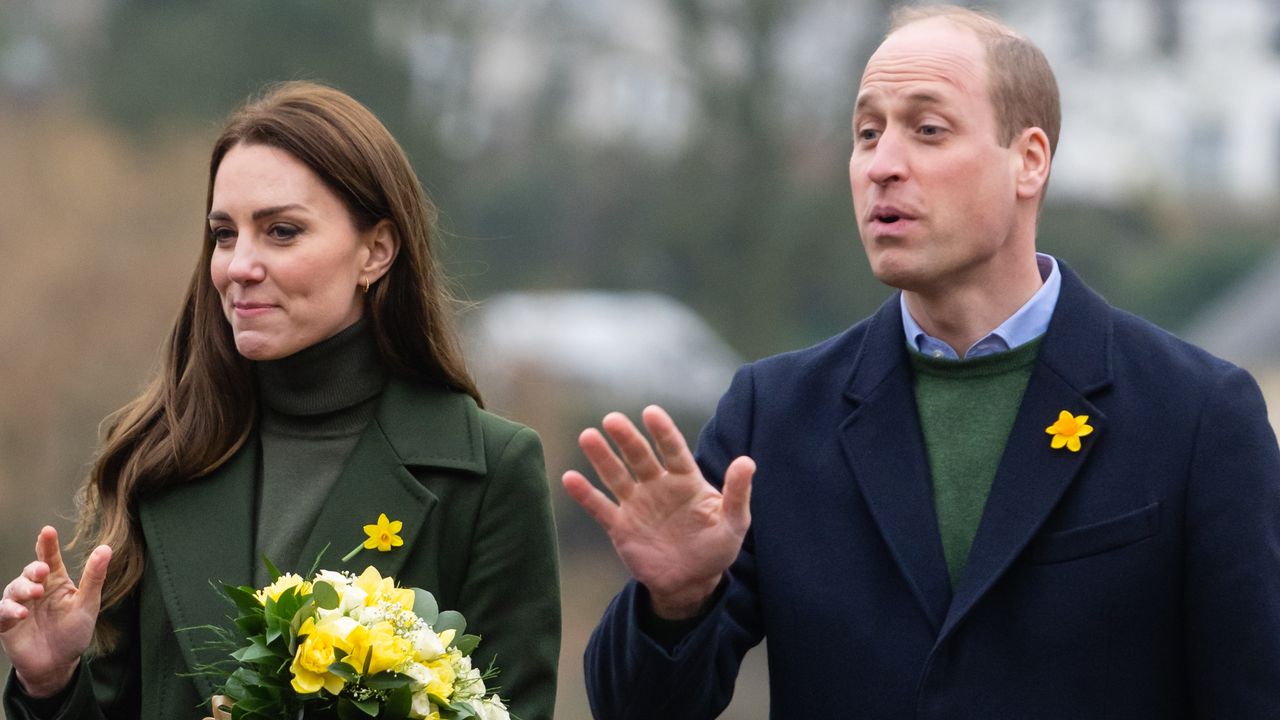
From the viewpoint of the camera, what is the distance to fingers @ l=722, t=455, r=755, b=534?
354 centimetres

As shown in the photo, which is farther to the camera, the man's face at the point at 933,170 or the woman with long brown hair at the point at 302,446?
the woman with long brown hair at the point at 302,446

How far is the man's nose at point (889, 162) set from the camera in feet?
12.7

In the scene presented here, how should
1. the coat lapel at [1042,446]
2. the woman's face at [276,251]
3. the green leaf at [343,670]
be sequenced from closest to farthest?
the green leaf at [343,670], the coat lapel at [1042,446], the woman's face at [276,251]

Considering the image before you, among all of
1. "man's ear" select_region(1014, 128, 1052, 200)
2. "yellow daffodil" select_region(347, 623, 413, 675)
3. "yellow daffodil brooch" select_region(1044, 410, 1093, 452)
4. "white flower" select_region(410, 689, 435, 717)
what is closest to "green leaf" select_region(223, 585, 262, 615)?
"yellow daffodil" select_region(347, 623, 413, 675)

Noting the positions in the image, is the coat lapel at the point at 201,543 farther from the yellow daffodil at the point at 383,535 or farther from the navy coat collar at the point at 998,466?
the navy coat collar at the point at 998,466

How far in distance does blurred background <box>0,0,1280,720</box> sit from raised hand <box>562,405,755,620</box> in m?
14.8

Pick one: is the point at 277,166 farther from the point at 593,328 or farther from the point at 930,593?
the point at 593,328

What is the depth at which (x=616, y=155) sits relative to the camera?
26.7 meters

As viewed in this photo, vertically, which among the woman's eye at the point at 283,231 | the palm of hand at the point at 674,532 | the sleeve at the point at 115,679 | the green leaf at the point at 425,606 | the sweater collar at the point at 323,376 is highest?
the woman's eye at the point at 283,231

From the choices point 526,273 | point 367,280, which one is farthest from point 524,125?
point 367,280

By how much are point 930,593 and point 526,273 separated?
2241cm

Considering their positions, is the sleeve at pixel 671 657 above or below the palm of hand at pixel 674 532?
below

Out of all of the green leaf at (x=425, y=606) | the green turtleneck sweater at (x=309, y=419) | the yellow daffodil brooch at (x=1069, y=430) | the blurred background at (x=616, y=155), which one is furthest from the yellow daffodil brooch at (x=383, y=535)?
the blurred background at (x=616, y=155)

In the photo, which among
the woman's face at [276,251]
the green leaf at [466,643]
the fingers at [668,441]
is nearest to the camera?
the fingers at [668,441]
